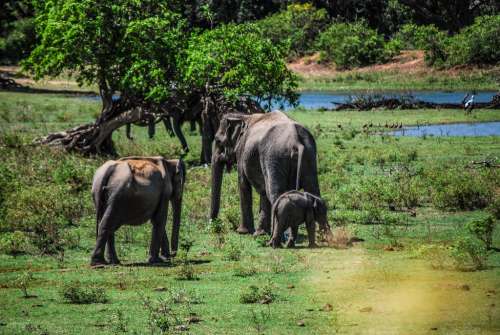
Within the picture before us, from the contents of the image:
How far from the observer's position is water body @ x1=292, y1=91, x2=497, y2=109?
49062 mm

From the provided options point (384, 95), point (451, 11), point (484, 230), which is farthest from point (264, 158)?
point (451, 11)

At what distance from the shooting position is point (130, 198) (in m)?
14.8

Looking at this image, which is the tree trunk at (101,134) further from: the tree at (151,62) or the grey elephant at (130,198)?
the grey elephant at (130,198)

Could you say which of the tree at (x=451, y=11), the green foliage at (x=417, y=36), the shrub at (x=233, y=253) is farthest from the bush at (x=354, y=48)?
the shrub at (x=233, y=253)

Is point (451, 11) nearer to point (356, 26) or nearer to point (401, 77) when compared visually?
point (356, 26)

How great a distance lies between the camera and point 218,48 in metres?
27.6

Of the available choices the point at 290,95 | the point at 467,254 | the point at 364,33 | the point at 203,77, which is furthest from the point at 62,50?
the point at 364,33

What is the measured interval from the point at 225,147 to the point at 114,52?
10473 millimetres

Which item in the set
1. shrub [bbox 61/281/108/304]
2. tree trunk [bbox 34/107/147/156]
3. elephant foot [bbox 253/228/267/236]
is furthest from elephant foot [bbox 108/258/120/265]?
tree trunk [bbox 34/107/147/156]

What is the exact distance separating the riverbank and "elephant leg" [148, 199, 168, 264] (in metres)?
39.9

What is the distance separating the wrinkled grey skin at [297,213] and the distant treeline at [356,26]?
1772 inches

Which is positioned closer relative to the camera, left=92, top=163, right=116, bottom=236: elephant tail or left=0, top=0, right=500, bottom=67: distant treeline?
left=92, top=163, right=116, bottom=236: elephant tail

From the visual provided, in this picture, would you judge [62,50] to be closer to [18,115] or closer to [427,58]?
[18,115]

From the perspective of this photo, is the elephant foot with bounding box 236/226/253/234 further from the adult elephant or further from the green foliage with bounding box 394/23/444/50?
the green foliage with bounding box 394/23/444/50
